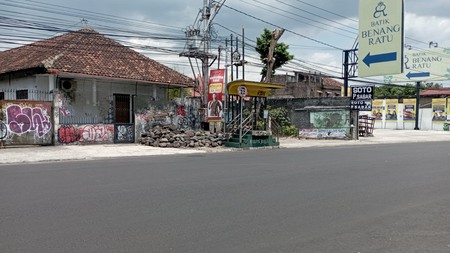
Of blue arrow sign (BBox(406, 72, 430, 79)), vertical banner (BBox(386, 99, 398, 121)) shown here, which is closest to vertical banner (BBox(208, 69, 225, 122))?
vertical banner (BBox(386, 99, 398, 121))

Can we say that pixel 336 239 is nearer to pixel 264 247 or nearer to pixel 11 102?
pixel 264 247

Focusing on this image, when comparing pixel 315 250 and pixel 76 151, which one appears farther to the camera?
pixel 76 151

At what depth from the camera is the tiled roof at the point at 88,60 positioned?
2162cm

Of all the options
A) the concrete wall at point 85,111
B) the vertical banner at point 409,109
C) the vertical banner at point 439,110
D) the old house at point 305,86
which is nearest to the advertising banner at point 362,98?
the concrete wall at point 85,111

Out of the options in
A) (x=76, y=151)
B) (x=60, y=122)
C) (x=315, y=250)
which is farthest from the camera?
(x=60, y=122)

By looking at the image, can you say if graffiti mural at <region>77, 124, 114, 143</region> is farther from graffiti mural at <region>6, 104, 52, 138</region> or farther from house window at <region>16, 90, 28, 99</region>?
house window at <region>16, 90, 28, 99</region>

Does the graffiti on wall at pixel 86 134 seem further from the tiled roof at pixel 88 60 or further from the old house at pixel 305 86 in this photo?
the old house at pixel 305 86

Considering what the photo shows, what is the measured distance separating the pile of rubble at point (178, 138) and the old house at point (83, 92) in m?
1.37

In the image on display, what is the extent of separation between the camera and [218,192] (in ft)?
27.3

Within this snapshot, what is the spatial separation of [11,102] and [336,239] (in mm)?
17426

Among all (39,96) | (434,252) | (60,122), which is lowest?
(434,252)

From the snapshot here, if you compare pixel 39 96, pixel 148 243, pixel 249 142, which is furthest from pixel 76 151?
pixel 148 243

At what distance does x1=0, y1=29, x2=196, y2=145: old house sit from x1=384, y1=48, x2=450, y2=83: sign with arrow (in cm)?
3632

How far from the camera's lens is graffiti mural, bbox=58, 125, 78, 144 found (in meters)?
20.2
